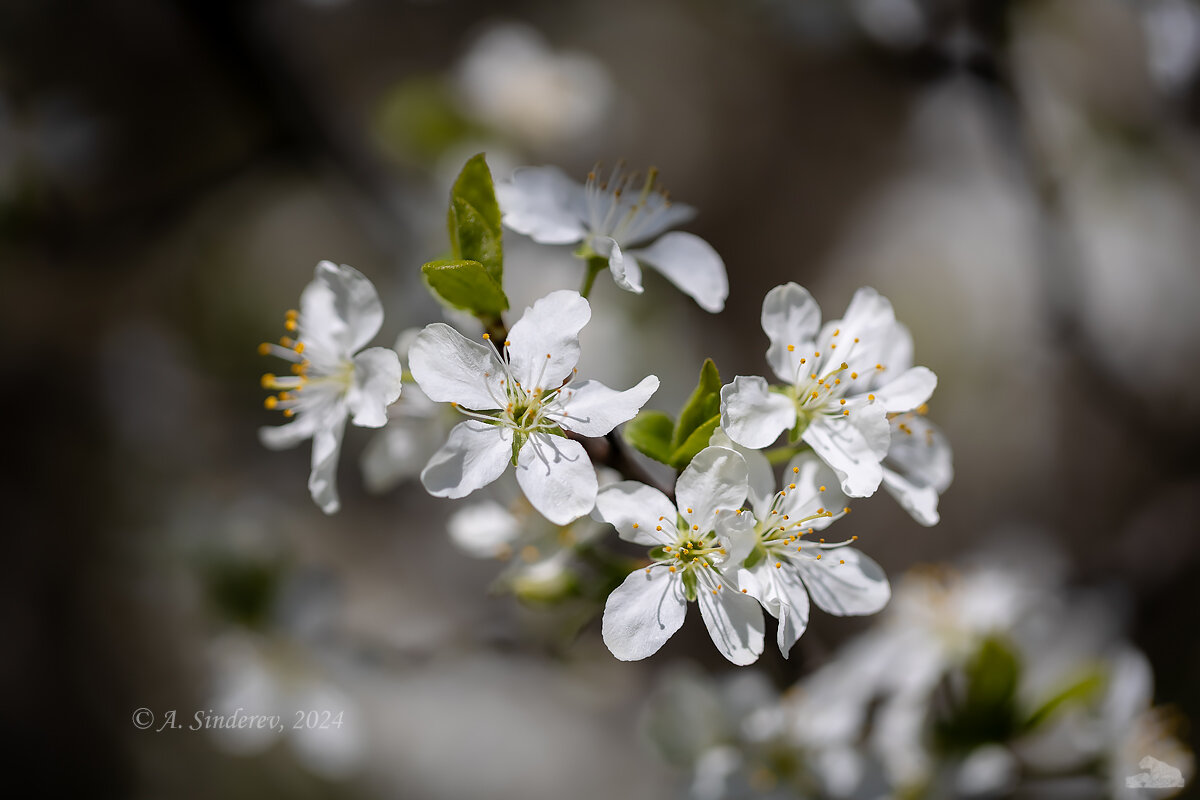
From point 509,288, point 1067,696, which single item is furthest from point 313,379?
point 1067,696

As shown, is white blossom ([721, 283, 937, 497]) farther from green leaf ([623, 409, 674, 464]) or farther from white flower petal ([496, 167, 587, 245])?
white flower petal ([496, 167, 587, 245])

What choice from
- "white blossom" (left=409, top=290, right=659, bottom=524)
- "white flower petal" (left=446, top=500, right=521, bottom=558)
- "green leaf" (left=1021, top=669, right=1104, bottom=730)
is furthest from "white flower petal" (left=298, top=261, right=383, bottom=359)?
"green leaf" (left=1021, top=669, right=1104, bottom=730)

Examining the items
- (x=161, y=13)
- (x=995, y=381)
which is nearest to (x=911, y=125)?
(x=995, y=381)

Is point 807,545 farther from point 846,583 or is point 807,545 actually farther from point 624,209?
point 624,209

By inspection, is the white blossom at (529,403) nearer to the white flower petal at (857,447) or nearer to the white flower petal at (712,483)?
the white flower petal at (712,483)

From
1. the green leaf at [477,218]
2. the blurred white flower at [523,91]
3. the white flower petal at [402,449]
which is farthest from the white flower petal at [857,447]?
the blurred white flower at [523,91]

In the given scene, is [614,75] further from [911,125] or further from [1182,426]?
[1182,426]
